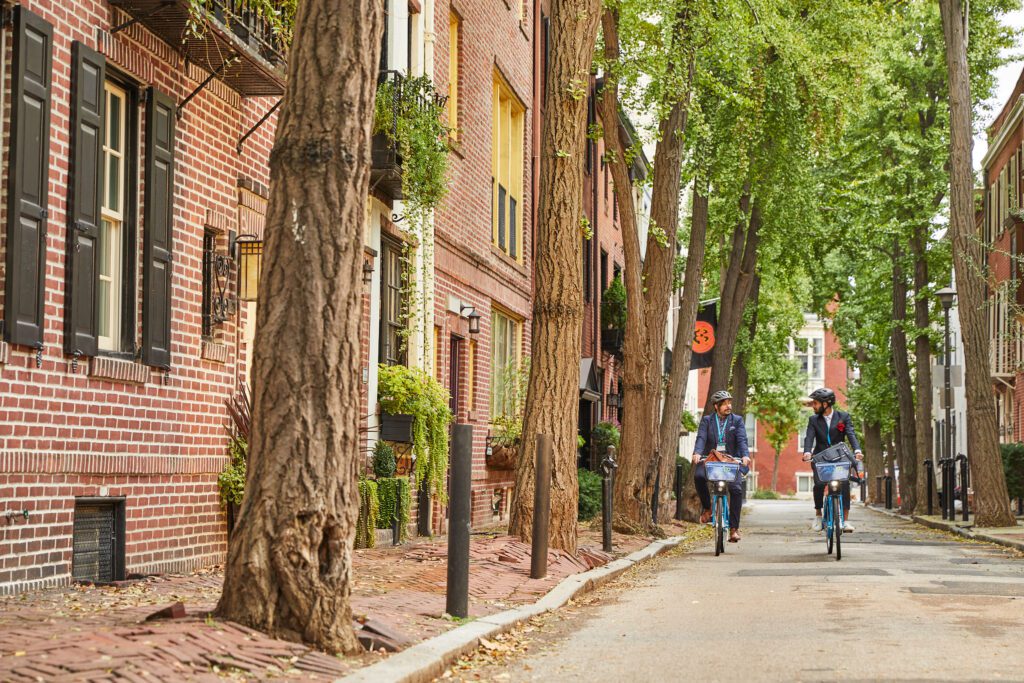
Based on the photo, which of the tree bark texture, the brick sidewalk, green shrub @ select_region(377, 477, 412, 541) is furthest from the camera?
the tree bark texture

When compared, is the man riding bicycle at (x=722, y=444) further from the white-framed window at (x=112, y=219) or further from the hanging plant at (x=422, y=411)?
the white-framed window at (x=112, y=219)

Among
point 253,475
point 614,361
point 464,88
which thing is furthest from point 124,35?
point 614,361

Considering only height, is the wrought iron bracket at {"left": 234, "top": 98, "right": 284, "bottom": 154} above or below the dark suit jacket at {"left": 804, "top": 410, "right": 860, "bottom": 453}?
above

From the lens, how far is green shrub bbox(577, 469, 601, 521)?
27.6 m

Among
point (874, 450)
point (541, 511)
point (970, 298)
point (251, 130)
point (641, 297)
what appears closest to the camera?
point (541, 511)

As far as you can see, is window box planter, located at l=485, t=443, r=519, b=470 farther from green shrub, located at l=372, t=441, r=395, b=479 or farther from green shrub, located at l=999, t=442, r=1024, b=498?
green shrub, located at l=999, t=442, r=1024, b=498

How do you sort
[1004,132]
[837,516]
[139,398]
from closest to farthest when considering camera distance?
[139,398] < [837,516] < [1004,132]

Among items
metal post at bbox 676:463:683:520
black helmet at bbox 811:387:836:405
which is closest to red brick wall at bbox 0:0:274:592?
black helmet at bbox 811:387:836:405

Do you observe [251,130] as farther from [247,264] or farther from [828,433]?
[828,433]

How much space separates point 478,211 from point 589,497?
6847 mm

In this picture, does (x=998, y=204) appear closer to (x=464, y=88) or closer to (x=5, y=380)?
(x=464, y=88)

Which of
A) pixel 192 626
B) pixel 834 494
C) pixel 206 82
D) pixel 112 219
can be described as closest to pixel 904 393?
pixel 834 494

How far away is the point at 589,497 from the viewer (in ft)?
91.0

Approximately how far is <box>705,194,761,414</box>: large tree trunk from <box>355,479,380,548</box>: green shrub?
17.2m
